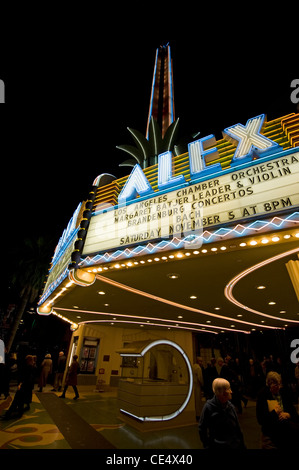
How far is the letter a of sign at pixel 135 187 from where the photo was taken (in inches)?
230

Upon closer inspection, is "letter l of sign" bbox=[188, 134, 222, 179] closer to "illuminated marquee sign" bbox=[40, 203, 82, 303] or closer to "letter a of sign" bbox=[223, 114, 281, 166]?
"letter a of sign" bbox=[223, 114, 281, 166]

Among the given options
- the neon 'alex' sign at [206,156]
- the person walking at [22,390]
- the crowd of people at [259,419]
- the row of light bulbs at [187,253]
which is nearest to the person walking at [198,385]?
the crowd of people at [259,419]

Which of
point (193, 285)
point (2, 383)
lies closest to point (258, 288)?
point (193, 285)

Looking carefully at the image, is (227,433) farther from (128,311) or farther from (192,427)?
(128,311)

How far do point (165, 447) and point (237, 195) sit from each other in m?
6.13

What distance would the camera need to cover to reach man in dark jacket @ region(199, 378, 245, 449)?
310cm

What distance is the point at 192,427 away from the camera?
7645mm

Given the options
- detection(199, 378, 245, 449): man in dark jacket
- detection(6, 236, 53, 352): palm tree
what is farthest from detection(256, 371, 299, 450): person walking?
detection(6, 236, 53, 352): palm tree

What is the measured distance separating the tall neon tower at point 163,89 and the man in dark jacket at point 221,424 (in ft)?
35.5

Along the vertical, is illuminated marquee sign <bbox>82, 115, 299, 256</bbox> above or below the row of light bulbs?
above

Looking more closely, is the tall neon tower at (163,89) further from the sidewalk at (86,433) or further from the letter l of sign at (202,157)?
the sidewalk at (86,433)

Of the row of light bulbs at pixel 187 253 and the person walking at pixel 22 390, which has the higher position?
the row of light bulbs at pixel 187 253

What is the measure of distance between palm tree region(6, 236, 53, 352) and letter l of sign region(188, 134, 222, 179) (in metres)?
17.5

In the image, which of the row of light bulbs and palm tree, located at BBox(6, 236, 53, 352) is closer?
the row of light bulbs
